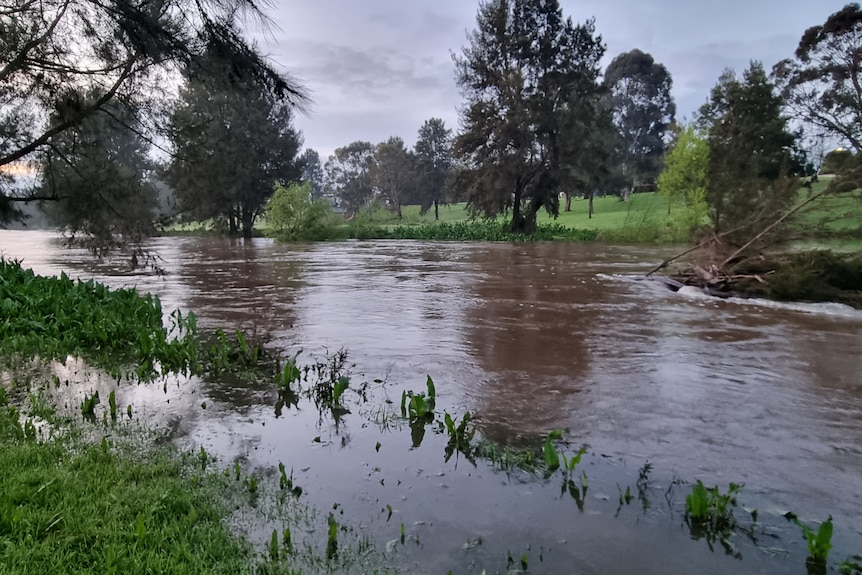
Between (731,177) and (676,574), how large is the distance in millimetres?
19127

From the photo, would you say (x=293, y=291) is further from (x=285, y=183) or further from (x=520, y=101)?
(x=285, y=183)

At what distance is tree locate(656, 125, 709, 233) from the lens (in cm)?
3041

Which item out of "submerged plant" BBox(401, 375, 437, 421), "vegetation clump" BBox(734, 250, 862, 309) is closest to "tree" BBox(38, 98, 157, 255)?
"submerged plant" BBox(401, 375, 437, 421)

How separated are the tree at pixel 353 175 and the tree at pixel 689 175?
65518 mm

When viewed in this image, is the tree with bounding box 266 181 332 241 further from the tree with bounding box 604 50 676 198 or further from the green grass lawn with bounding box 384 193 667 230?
the tree with bounding box 604 50 676 198

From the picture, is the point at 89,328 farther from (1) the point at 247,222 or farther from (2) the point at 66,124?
(1) the point at 247,222

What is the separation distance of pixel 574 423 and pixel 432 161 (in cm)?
7688

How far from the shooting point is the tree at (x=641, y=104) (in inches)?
2864

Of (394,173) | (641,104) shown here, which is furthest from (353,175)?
(641,104)

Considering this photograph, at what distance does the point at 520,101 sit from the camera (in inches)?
1412

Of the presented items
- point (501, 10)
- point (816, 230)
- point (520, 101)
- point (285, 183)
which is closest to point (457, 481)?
point (816, 230)

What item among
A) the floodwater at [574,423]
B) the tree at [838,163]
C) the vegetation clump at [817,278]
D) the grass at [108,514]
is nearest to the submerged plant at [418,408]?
the floodwater at [574,423]

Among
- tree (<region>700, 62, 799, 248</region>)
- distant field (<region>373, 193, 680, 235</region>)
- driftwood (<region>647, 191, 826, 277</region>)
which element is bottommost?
driftwood (<region>647, 191, 826, 277</region>)

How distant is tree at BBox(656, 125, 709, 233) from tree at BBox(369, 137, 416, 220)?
2002 inches
